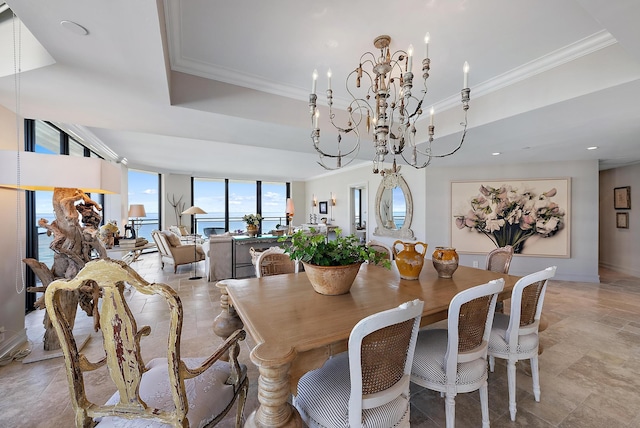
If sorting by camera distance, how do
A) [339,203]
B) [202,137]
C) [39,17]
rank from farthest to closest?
[339,203], [202,137], [39,17]

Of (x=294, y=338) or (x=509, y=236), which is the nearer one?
(x=294, y=338)

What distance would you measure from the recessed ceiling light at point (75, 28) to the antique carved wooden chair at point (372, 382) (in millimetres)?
2039

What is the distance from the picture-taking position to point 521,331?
1.66 meters

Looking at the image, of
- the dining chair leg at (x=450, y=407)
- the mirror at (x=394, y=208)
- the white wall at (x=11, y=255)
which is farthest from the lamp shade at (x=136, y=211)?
the dining chair leg at (x=450, y=407)

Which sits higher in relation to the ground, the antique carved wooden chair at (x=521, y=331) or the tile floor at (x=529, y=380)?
the antique carved wooden chair at (x=521, y=331)

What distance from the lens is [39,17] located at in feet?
4.17

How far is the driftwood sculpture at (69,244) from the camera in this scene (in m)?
2.12

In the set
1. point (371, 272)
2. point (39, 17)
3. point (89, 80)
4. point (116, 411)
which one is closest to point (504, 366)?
point (371, 272)

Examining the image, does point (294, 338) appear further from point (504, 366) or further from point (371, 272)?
point (504, 366)

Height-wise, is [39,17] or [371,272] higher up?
[39,17]

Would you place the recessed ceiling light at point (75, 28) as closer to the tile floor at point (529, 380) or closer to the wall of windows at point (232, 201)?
the tile floor at point (529, 380)

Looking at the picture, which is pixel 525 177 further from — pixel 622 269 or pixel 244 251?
pixel 244 251

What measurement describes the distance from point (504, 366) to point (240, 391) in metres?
2.19

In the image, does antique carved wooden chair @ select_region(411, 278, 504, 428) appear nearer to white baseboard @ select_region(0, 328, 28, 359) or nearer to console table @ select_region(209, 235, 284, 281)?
white baseboard @ select_region(0, 328, 28, 359)
